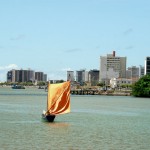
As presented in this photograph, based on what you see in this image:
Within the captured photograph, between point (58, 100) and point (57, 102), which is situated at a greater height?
point (58, 100)

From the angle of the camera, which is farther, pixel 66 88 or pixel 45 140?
pixel 66 88

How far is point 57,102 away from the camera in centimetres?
7538

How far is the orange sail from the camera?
2960 inches

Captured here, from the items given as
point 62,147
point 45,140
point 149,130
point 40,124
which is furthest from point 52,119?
point 62,147

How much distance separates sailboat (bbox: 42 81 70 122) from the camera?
75.2 meters

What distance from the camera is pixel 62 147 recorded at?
163 ft

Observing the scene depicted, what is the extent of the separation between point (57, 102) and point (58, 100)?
33 cm

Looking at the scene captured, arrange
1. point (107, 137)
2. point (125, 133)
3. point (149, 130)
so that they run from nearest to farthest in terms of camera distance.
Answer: point (107, 137) → point (125, 133) → point (149, 130)

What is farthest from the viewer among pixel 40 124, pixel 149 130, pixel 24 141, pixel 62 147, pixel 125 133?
pixel 40 124

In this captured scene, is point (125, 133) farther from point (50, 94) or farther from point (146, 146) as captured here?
point (50, 94)

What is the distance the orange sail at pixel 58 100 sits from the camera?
75188 millimetres

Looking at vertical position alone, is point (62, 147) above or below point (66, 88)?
below

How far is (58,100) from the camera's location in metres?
75.3

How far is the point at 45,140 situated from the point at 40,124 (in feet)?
59.8
